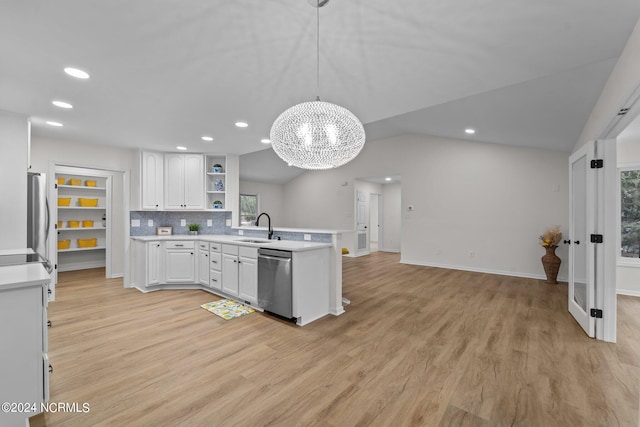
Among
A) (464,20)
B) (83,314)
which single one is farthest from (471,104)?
(83,314)

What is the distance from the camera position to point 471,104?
→ 3.61 metres

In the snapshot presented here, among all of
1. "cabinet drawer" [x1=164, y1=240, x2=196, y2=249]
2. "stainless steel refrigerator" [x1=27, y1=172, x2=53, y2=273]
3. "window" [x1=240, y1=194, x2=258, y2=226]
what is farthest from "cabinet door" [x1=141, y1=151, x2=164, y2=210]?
"window" [x1=240, y1=194, x2=258, y2=226]

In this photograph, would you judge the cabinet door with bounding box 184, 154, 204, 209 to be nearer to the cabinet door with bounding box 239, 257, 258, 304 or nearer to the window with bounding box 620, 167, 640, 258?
the cabinet door with bounding box 239, 257, 258, 304

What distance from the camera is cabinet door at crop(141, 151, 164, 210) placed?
4.89m

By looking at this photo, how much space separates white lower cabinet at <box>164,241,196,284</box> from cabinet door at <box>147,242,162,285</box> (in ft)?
0.35

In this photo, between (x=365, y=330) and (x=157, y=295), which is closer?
(x=365, y=330)

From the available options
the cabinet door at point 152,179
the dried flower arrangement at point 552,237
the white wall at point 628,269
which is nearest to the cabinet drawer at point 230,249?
the cabinet door at point 152,179

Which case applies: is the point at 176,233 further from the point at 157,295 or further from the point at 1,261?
the point at 1,261

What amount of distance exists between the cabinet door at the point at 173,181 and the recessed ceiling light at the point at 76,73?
284 cm

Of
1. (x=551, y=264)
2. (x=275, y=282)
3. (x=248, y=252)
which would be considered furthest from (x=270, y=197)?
(x=551, y=264)

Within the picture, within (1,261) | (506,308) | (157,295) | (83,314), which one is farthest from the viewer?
(157,295)

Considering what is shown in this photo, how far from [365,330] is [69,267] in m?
6.50

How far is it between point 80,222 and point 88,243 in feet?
1.56

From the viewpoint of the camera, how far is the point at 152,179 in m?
4.98
